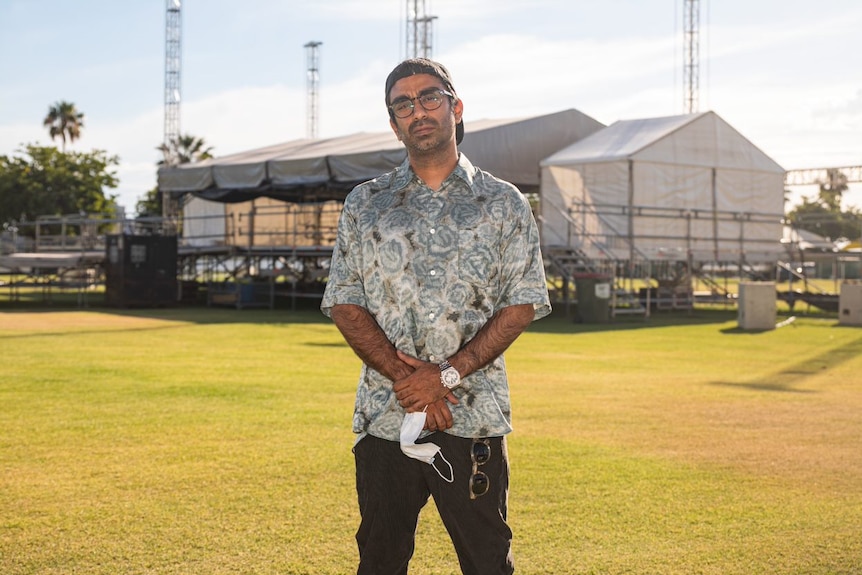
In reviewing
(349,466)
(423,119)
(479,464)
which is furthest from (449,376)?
(349,466)

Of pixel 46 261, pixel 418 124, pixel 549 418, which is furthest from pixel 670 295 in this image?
pixel 418 124

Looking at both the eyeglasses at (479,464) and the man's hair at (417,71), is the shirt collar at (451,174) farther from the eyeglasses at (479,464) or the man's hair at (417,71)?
the eyeglasses at (479,464)

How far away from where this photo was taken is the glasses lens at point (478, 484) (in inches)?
126

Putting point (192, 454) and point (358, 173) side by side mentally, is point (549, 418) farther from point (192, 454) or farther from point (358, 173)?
point (358, 173)

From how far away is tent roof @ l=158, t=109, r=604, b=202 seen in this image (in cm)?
2678

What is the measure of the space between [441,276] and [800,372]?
10.6 meters

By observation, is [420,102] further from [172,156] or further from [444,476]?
[172,156]

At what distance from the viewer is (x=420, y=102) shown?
334 centimetres

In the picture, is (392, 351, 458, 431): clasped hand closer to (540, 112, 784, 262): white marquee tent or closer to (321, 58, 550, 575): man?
(321, 58, 550, 575): man

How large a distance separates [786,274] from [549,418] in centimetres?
2630

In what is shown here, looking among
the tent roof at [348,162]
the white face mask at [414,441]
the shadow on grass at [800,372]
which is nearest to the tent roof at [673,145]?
the tent roof at [348,162]

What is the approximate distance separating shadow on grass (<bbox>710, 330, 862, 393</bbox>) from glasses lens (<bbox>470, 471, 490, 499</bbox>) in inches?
333

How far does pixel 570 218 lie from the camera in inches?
1022

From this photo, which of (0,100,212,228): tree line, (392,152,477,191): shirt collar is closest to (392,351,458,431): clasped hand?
(392,152,477,191): shirt collar
